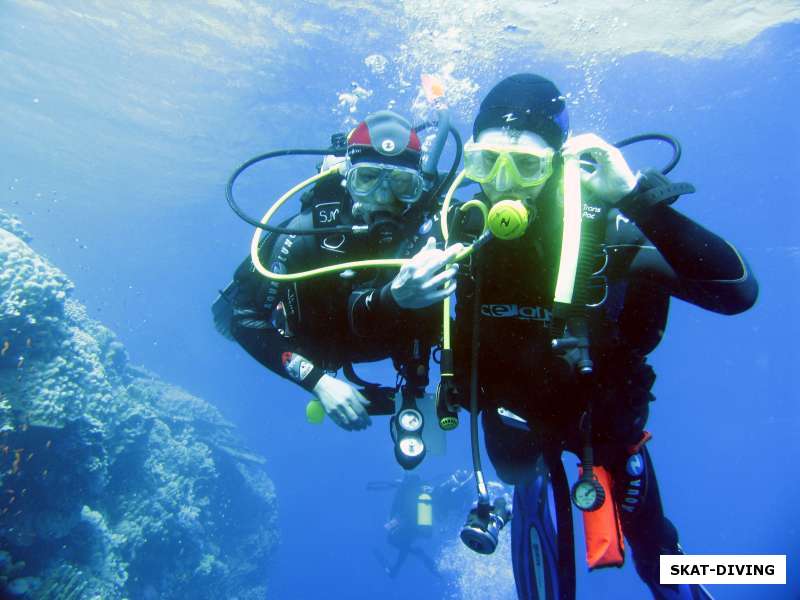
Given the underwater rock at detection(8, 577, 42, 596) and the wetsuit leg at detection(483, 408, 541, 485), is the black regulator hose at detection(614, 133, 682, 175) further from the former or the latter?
the underwater rock at detection(8, 577, 42, 596)

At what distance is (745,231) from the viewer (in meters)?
33.4

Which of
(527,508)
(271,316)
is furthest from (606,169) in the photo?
(271,316)

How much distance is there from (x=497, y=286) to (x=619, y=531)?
1.75 metres

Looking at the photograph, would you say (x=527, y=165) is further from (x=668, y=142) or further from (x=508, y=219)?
(x=668, y=142)

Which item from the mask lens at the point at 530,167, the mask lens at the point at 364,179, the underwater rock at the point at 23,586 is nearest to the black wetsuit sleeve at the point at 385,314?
the mask lens at the point at 364,179

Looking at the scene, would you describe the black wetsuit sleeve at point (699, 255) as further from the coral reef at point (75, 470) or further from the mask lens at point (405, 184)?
the coral reef at point (75, 470)

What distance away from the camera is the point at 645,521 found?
3451mm

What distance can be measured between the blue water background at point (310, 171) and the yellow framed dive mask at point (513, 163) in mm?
8776

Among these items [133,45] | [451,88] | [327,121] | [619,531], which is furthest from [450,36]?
[619,531]

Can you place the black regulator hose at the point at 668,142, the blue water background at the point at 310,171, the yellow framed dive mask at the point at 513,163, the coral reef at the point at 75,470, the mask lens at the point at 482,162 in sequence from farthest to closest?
the blue water background at the point at 310,171
the coral reef at the point at 75,470
the black regulator hose at the point at 668,142
the mask lens at the point at 482,162
the yellow framed dive mask at the point at 513,163

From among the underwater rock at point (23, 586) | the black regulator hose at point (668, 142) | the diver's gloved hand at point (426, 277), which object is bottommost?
the underwater rock at point (23, 586)

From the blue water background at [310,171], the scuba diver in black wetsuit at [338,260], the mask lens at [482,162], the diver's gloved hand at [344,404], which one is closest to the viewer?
the mask lens at [482,162]

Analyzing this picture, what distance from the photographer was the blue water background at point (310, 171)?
62.3 ft

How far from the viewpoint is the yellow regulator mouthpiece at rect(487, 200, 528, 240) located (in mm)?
2451
